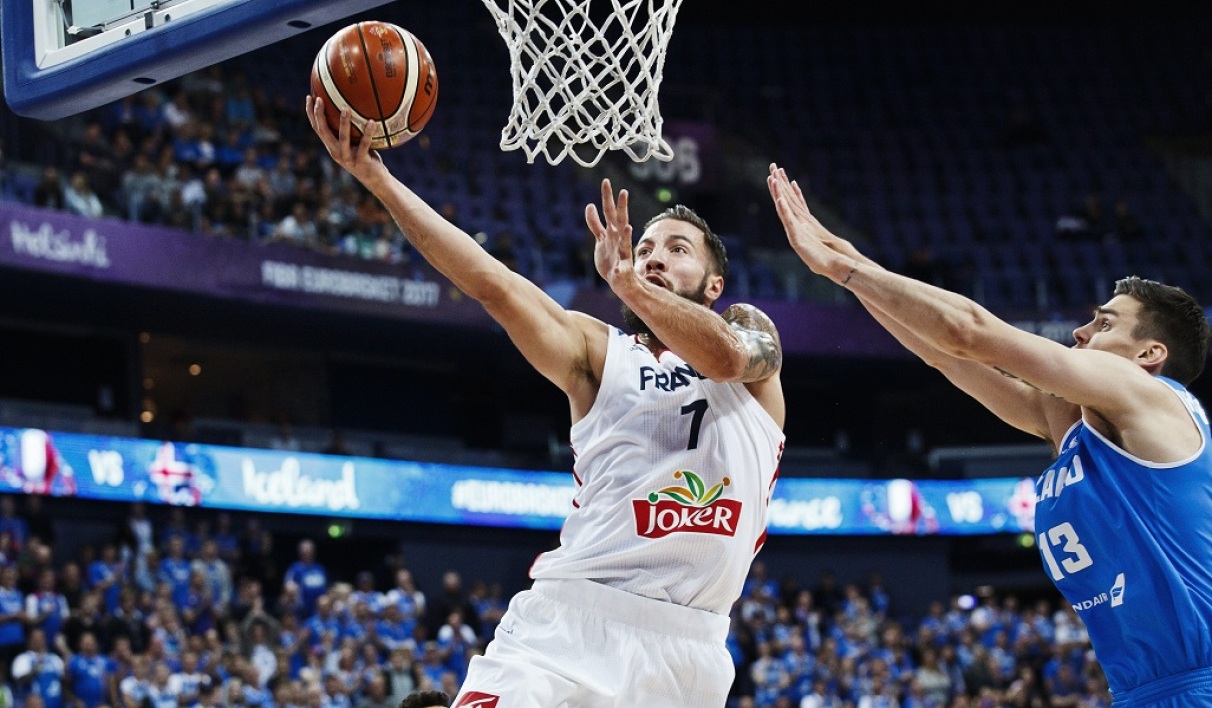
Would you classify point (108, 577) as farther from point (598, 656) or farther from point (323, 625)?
point (598, 656)

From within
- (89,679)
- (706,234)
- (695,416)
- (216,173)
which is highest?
(216,173)

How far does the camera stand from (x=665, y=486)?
4008 mm

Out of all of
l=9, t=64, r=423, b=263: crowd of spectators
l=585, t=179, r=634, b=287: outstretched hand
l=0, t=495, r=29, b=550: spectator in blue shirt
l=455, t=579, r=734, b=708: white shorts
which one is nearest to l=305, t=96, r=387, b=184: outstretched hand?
l=585, t=179, r=634, b=287: outstretched hand

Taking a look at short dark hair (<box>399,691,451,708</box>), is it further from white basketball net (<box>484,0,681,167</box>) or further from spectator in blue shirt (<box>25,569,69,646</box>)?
spectator in blue shirt (<box>25,569,69,646</box>)

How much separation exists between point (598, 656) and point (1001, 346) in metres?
1.27

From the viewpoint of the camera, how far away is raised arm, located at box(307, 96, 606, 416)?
393 cm

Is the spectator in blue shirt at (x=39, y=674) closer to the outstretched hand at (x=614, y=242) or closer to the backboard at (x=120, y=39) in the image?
the backboard at (x=120, y=39)

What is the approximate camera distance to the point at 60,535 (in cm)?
1552

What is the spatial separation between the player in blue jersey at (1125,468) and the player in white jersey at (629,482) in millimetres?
478

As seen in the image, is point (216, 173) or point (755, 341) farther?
point (216, 173)

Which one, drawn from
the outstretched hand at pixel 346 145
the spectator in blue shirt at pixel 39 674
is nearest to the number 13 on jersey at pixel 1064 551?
the outstretched hand at pixel 346 145

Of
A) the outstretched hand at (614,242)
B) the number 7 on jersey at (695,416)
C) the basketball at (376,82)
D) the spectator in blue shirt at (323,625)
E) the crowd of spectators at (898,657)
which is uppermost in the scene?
the basketball at (376,82)

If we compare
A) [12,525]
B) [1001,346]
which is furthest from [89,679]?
[1001,346]

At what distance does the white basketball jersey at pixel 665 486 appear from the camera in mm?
3980
